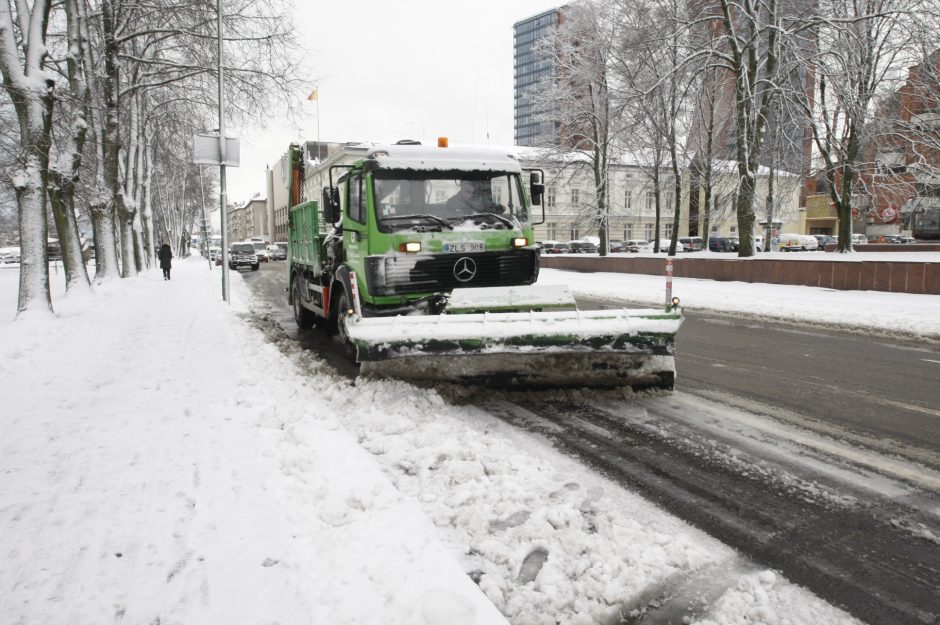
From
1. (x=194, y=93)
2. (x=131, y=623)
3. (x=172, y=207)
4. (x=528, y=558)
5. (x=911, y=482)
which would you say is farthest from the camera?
(x=172, y=207)

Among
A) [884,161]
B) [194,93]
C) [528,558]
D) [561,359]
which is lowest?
[528,558]

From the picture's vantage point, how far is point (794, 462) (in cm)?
396

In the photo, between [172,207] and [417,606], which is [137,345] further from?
[172,207]

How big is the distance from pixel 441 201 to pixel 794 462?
14.7 feet

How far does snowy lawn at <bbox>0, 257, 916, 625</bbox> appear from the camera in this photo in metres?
2.46

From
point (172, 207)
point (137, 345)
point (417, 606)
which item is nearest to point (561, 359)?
point (417, 606)

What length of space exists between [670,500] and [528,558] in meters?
1.06

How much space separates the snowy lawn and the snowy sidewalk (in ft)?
0.04

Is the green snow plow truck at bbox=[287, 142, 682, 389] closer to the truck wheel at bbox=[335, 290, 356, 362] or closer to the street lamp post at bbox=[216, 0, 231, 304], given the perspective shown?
the truck wheel at bbox=[335, 290, 356, 362]

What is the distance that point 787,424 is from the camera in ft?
15.7

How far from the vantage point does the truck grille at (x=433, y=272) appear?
6512 mm

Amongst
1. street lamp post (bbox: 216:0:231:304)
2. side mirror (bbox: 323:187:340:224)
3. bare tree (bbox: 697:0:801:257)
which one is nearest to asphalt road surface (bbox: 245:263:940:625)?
side mirror (bbox: 323:187:340:224)

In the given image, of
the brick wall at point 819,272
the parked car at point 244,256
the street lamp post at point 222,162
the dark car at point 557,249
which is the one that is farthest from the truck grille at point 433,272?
the dark car at point 557,249

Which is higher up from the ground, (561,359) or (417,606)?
(561,359)
